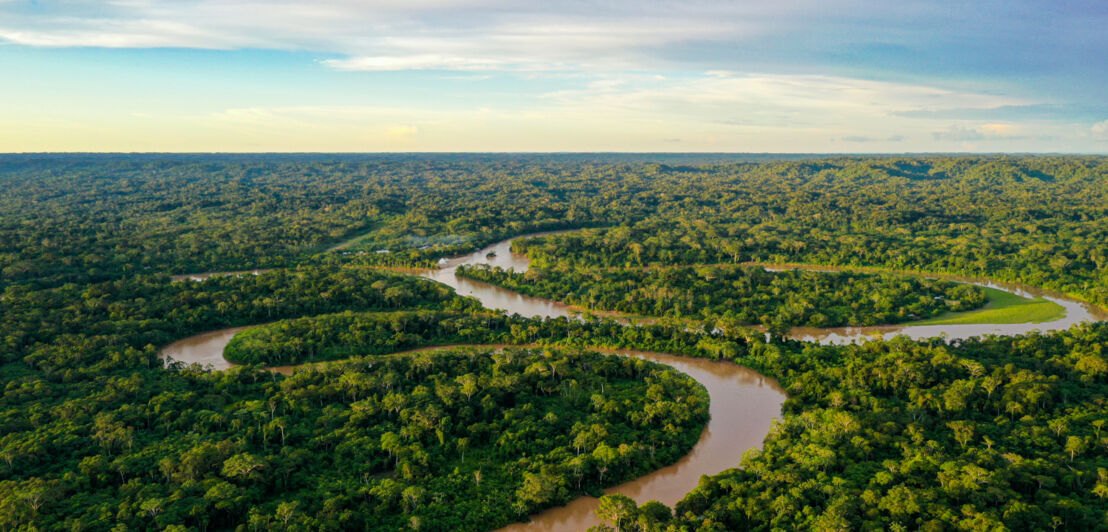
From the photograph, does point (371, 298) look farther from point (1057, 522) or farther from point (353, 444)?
point (1057, 522)

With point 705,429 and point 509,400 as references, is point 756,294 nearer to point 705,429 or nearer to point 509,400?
point 705,429

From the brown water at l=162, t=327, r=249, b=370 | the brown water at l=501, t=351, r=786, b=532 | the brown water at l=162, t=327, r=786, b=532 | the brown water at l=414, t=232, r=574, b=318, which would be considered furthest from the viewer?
the brown water at l=414, t=232, r=574, b=318

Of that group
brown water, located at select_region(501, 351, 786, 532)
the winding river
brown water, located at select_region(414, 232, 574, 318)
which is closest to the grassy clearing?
the winding river

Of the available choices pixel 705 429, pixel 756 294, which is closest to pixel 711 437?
pixel 705 429

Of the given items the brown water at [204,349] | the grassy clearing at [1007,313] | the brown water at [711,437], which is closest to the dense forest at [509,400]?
the brown water at [711,437]

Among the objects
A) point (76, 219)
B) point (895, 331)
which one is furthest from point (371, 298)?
point (76, 219)

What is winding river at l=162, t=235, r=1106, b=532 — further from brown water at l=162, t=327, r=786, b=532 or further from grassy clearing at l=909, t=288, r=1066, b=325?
grassy clearing at l=909, t=288, r=1066, b=325

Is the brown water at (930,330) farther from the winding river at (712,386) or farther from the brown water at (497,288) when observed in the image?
the brown water at (497,288)
